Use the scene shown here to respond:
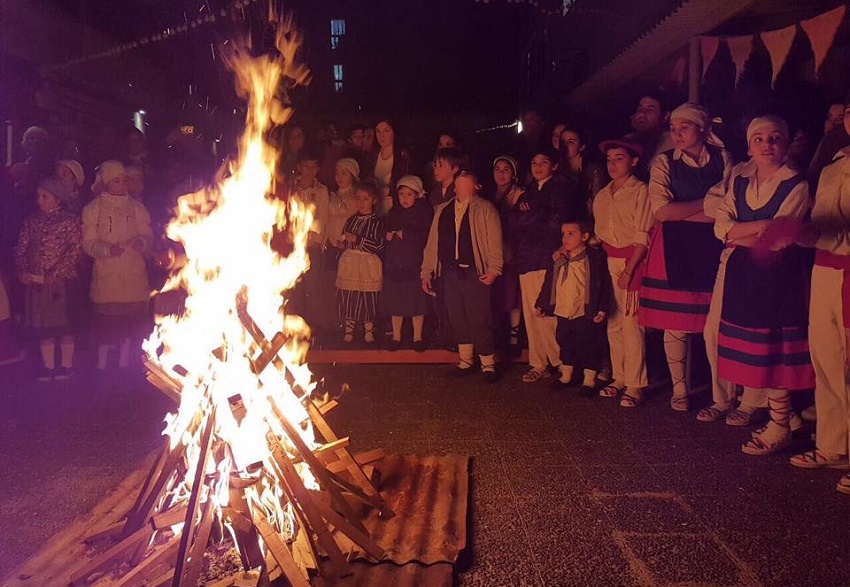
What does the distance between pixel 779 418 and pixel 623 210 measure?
2.09 meters

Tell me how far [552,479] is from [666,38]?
16.1ft

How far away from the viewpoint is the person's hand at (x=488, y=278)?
22.1 feet

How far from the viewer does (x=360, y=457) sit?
4141 millimetres

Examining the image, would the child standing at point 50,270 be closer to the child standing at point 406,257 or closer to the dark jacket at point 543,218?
the child standing at point 406,257

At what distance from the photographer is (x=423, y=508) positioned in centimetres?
376

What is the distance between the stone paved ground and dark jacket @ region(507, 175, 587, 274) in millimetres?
1216

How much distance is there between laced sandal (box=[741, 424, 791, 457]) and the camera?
4.68m

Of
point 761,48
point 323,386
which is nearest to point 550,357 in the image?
point 323,386

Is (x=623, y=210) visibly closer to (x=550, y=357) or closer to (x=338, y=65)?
(x=550, y=357)

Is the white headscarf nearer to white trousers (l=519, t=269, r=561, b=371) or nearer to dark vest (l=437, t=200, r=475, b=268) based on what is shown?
white trousers (l=519, t=269, r=561, b=371)

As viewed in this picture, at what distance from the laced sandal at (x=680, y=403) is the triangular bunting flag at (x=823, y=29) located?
2.81 m

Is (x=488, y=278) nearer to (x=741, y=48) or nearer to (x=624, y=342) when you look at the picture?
(x=624, y=342)

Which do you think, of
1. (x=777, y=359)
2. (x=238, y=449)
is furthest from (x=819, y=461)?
(x=238, y=449)

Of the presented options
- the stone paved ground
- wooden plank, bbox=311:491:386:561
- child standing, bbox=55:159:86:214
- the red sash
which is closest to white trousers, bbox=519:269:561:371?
the stone paved ground
